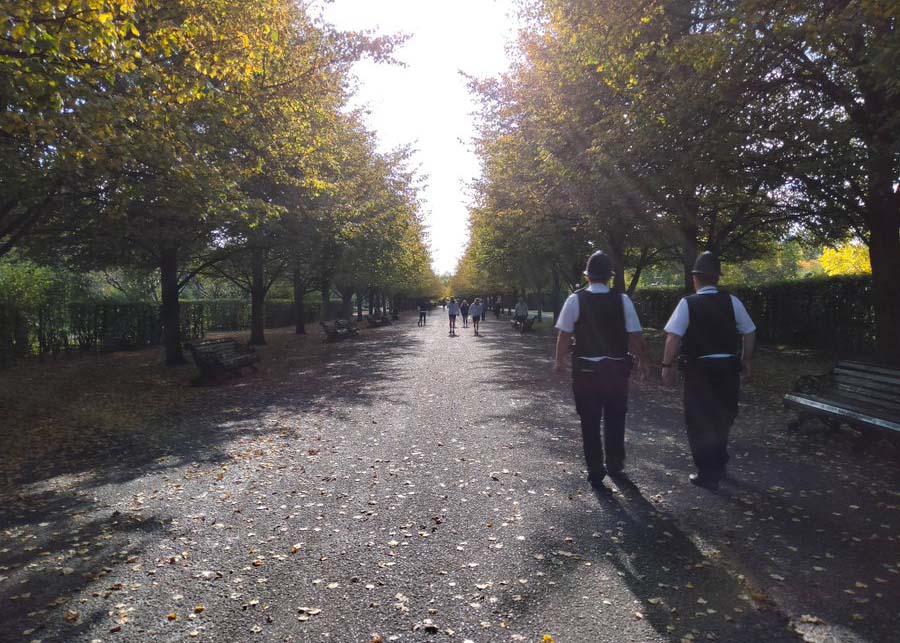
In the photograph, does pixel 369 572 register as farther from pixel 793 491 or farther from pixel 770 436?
pixel 770 436

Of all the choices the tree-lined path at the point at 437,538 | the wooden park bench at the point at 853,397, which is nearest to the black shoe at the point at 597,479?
the tree-lined path at the point at 437,538

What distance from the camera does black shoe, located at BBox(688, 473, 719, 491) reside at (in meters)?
4.82

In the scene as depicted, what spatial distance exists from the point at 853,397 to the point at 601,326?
3.73 m

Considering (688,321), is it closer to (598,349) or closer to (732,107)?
(598,349)

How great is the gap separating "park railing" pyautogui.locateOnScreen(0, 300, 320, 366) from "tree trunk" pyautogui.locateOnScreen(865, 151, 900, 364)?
20536 mm

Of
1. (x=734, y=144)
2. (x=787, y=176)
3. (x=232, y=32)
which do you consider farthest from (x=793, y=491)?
(x=232, y=32)

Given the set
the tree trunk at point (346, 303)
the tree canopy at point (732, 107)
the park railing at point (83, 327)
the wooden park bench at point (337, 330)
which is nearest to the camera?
the tree canopy at point (732, 107)

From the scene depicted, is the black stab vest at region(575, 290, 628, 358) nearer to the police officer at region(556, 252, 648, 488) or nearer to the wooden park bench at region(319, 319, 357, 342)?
the police officer at region(556, 252, 648, 488)

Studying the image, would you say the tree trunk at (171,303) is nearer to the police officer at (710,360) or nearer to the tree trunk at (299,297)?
the tree trunk at (299,297)

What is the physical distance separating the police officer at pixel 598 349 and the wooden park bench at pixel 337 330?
734 inches

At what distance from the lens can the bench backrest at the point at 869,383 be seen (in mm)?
5551

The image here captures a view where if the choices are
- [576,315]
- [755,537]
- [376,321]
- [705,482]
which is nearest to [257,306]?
[376,321]

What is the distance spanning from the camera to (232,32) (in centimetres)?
802

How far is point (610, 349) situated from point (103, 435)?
7.02 m
